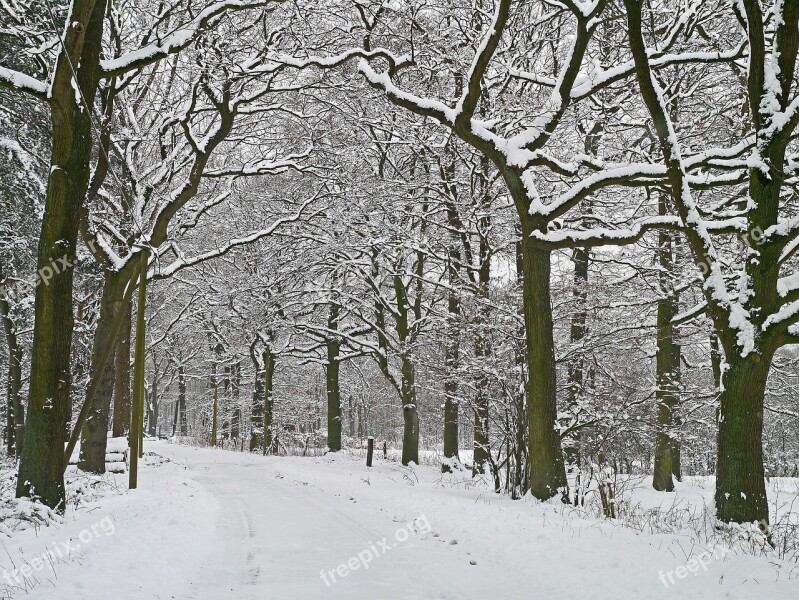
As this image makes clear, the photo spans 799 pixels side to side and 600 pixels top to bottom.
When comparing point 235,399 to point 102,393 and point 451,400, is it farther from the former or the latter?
point 102,393

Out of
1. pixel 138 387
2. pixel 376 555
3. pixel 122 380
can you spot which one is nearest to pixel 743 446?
pixel 376 555

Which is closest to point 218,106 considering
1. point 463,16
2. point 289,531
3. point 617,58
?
point 463,16

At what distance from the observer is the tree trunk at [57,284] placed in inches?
314

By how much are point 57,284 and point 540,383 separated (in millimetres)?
7376

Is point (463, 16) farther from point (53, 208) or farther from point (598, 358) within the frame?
point (53, 208)

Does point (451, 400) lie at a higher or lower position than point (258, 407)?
higher

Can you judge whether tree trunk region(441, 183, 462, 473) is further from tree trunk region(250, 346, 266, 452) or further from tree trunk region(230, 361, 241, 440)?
tree trunk region(230, 361, 241, 440)

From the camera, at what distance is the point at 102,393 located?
1434 cm

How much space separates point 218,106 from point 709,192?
39.2 feet

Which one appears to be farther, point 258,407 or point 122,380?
point 258,407

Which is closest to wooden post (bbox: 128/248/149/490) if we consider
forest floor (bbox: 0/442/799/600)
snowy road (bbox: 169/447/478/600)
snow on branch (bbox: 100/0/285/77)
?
forest floor (bbox: 0/442/799/600)

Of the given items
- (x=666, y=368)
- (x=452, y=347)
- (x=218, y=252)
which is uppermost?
(x=218, y=252)

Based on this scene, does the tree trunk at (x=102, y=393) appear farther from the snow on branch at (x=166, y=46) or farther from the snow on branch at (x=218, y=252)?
the snow on branch at (x=166, y=46)

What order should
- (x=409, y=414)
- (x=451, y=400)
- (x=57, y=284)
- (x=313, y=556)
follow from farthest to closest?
(x=409, y=414)
(x=451, y=400)
(x=57, y=284)
(x=313, y=556)
